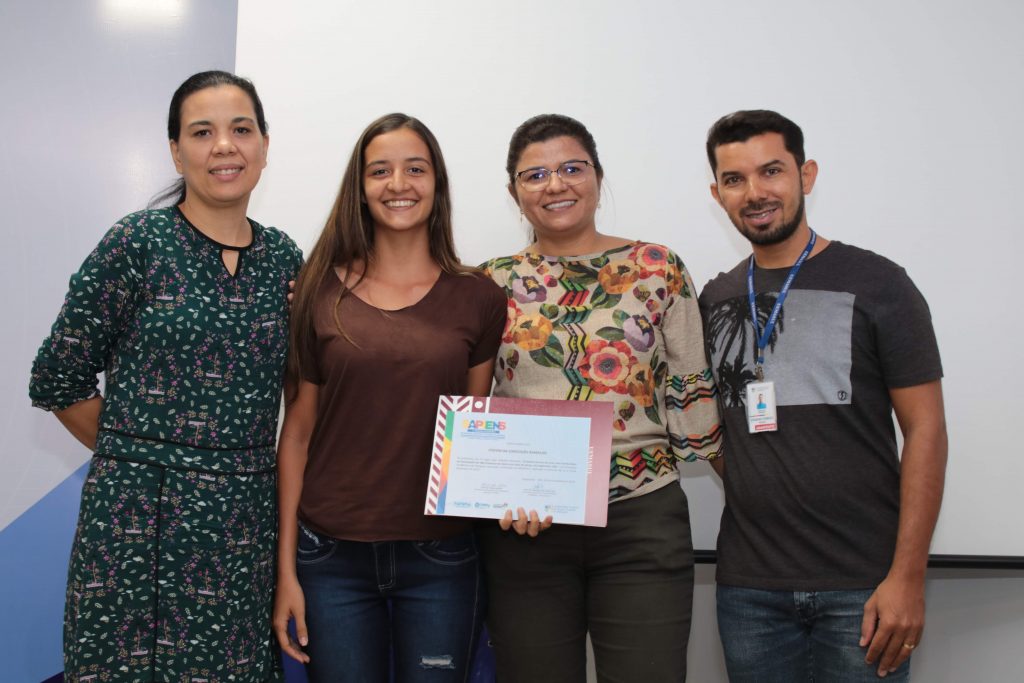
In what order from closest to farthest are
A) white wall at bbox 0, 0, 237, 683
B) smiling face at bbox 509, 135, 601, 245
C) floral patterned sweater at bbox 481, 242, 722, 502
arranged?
floral patterned sweater at bbox 481, 242, 722, 502 → smiling face at bbox 509, 135, 601, 245 → white wall at bbox 0, 0, 237, 683

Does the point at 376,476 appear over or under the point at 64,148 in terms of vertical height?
under

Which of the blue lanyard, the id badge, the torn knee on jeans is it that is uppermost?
the blue lanyard

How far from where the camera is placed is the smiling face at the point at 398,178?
6.34 ft

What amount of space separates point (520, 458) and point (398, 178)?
2.52 feet

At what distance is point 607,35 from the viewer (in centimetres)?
269

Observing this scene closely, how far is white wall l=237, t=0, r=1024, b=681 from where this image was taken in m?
2.57

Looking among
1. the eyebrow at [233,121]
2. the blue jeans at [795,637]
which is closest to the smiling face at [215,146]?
the eyebrow at [233,121]

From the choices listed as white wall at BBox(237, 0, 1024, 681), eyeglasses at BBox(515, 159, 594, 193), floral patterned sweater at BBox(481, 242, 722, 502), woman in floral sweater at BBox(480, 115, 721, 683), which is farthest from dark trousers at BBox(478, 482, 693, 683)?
white wall at BBox(237, 0, 1024, 681)

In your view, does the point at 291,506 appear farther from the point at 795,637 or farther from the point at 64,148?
the point at 64,148

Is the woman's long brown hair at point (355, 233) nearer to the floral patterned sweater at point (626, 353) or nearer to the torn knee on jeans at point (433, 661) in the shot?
the floral patterned sweater at point (626, 353)

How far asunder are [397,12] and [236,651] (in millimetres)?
2153

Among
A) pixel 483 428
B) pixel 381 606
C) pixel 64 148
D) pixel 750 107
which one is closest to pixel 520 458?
pixel 483 428

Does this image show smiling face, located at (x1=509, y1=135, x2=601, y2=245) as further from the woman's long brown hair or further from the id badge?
the id badge

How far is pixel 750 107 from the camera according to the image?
8.80 ft
